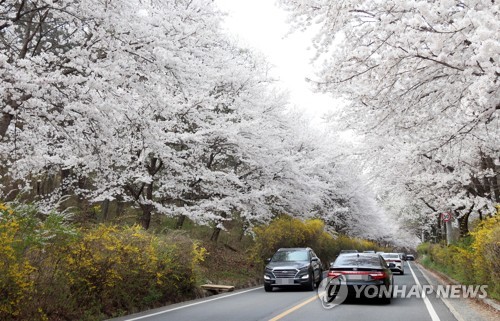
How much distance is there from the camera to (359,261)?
12133 mm

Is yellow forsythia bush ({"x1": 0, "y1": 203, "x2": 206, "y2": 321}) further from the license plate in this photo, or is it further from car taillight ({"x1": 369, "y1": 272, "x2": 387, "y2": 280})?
car taillight ({"x1": 369, "y1": 272, "x2": 387, "y2": 280})

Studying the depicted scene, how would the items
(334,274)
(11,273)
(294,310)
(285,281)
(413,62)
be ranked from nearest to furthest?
(11,273)
(413,62)
(294,310)
(334,274)
(285,281)

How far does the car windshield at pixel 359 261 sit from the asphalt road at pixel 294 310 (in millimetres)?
1057

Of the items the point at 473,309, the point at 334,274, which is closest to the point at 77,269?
the point at 334,274

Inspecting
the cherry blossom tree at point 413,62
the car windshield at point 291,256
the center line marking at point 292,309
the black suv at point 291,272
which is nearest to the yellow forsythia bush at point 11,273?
the center line marking at point 292,309

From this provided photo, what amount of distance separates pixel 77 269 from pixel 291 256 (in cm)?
1026

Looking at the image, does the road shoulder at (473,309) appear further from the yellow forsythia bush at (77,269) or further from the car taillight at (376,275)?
the yellow forsythia bush at (77,269)

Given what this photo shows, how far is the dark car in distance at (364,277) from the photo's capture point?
38.0 feet

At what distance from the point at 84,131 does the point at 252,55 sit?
18024mm

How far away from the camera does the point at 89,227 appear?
36.6 feet

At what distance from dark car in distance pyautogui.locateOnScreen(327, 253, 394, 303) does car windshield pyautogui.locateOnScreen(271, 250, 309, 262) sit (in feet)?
16.8

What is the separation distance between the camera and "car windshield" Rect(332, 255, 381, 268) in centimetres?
1187

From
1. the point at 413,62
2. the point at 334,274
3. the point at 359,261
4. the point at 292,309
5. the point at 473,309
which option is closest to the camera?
the point at 413,62

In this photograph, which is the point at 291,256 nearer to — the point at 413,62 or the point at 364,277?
the point at 364,277
